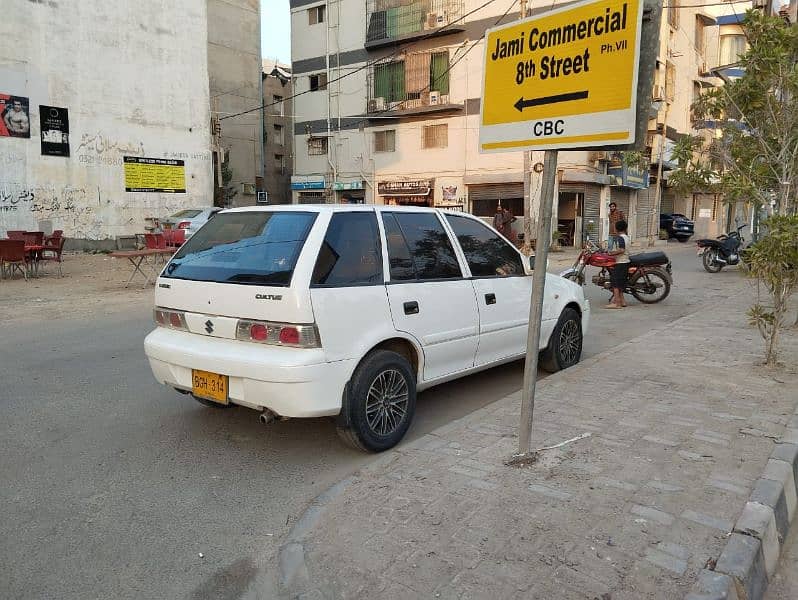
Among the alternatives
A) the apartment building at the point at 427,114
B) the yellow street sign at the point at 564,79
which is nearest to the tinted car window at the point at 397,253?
the yellow street sign at the point at 564,79

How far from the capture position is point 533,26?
11.7ft

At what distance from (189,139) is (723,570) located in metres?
25.2

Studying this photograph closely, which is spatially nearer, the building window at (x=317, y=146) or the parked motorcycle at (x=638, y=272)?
the parked motorcycle at (x=638, y=272)

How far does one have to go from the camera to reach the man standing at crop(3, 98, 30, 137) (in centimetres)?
1995

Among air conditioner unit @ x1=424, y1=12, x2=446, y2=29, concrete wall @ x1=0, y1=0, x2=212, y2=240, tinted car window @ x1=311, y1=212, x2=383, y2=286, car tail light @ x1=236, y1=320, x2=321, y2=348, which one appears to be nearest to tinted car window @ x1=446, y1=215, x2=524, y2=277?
tinted car window @ x1=311, y1=212, x2=383, y2=286

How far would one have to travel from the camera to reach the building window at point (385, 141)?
31438 mm

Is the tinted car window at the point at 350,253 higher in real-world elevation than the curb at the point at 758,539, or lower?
higher

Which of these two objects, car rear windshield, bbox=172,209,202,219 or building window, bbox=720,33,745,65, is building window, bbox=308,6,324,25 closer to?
car rear windshield, bbox=172,209,202,219

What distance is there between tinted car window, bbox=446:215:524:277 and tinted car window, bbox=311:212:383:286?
102cm

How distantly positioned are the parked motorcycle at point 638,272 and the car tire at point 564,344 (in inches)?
184

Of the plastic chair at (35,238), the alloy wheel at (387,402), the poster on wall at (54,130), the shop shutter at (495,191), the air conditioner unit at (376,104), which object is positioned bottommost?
the alloy wheel at (387,402)

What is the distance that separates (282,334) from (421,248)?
1.44m

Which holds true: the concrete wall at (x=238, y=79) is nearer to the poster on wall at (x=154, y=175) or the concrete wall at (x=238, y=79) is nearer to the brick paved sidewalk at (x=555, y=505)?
the poster on wall at (x=154, y=175)

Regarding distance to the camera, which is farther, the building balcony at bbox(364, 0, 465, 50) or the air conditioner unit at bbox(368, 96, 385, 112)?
the air conditioner unit at bbox(368, 96, 385, 112)
